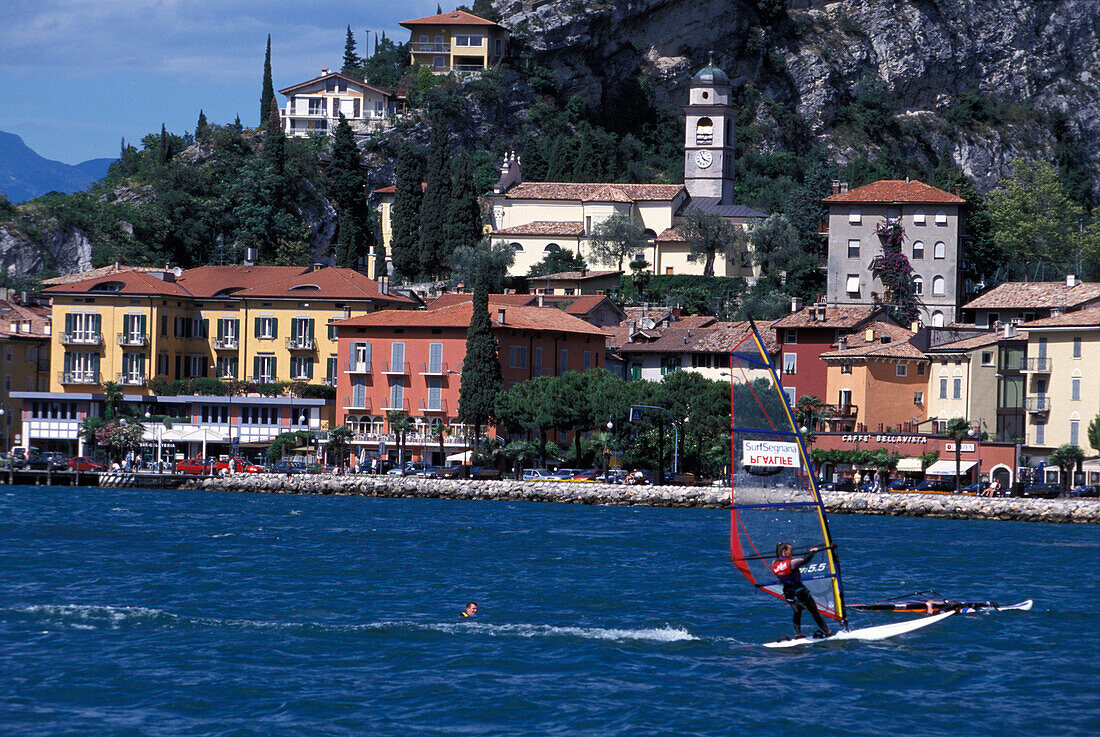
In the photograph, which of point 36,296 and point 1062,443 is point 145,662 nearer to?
point 1062,443

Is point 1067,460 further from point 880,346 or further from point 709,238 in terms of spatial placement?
point 709,238

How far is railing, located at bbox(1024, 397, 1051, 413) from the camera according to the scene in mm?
70688

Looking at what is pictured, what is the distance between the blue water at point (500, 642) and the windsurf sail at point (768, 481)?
203 centimetres

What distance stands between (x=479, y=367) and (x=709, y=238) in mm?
34711

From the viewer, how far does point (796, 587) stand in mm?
27188

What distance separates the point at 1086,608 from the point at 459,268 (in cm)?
6584

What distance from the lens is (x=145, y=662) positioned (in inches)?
1098

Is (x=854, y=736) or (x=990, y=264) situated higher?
(x=990, y=264)

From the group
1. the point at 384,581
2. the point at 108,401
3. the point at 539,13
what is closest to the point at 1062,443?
the point at 384,581

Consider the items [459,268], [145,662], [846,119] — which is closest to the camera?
[145,662]

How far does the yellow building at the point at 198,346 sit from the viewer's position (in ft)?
273

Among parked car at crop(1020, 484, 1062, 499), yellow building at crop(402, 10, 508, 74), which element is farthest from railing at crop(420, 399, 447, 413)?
yellow building at crop(402, 10, 508, 74)

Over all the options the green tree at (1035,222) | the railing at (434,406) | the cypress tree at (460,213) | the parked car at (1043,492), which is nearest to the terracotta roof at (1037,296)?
the parked car at (1043,492)

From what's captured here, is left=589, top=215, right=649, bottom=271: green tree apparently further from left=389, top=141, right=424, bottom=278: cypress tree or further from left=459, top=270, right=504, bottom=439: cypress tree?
left=459, top=270, right=504, bottom=439: cypress tree
